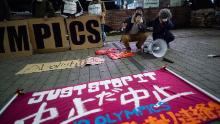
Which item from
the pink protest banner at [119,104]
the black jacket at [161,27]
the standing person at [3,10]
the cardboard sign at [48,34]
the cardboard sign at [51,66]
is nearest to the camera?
the pink protest banner at [119,104]

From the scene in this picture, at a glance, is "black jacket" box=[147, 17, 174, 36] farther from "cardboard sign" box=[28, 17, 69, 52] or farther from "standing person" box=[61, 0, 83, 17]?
"cardboard sign" box=[28, 17, 69, 52]

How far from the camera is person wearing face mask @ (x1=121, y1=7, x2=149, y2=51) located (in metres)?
6.92

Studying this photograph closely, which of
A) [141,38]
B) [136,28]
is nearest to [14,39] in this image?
[136,28]

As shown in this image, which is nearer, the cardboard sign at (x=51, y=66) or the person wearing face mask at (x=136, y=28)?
the cardboard sign at (x=51, y=66)

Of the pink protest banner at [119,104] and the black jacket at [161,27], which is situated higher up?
the black jacket at [161,27]

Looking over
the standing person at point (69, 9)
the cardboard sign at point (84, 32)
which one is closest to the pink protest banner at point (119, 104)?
the cardboard sign at point (84, 32)

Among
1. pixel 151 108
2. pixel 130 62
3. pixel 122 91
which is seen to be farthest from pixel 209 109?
pixel 130 62

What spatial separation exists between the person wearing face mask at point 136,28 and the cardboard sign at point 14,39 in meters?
3.63

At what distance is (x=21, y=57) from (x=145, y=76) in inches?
206

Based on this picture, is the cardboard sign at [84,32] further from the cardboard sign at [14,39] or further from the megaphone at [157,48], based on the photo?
the megaphone at [157,48]

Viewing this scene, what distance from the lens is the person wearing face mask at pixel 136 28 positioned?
692cm

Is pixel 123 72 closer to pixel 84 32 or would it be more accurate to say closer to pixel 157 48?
pixel 157 48

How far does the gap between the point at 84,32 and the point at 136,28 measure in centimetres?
227

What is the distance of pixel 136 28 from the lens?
7090mm
